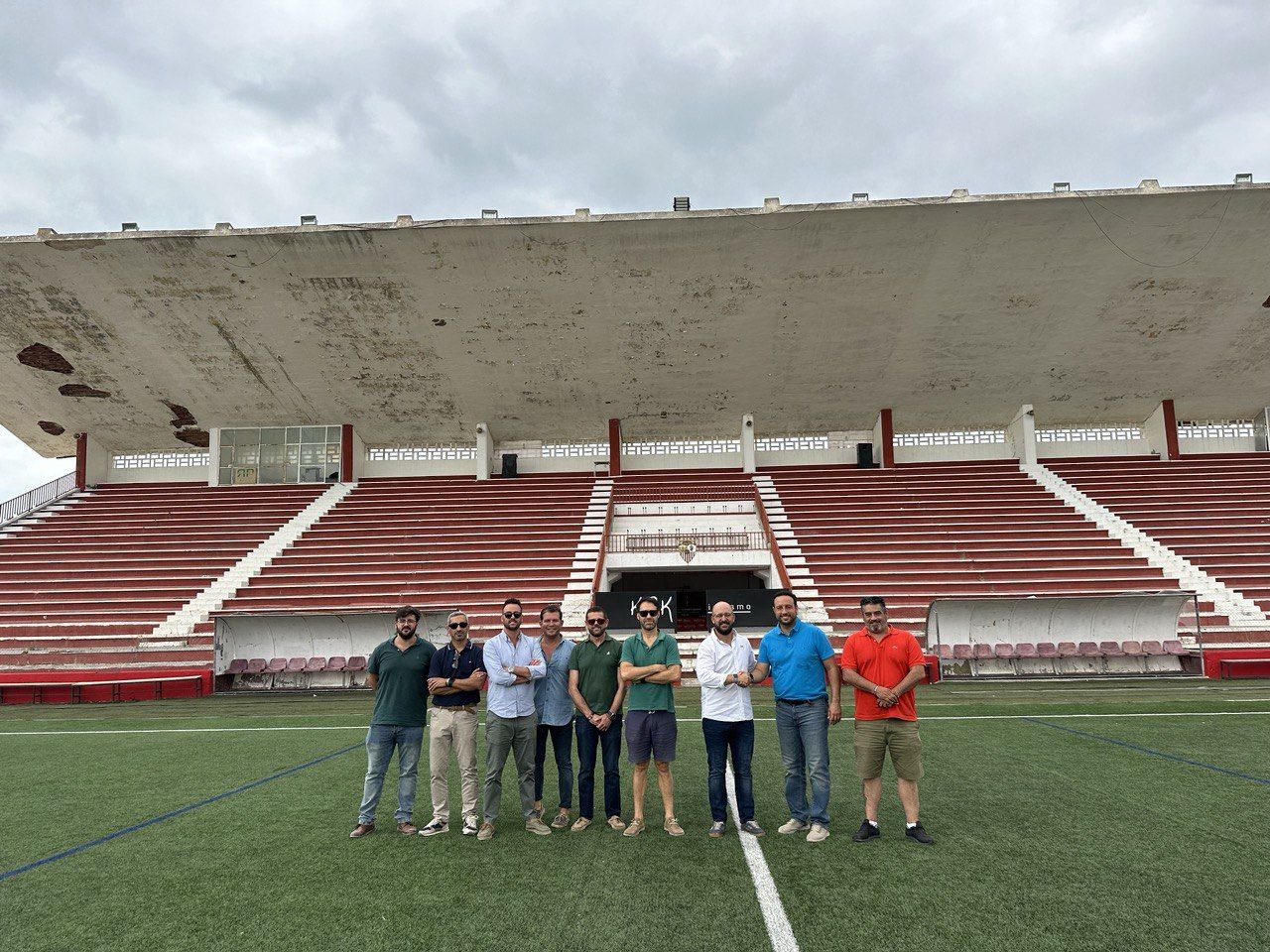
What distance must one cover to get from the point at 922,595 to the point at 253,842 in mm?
15415

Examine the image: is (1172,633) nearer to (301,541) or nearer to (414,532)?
(414,532)

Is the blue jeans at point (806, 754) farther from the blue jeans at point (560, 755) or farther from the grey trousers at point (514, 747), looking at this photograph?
the grey trousers at point (514, 747)

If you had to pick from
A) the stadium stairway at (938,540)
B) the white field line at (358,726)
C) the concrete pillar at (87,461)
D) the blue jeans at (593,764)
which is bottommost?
the white field line at (358,726)

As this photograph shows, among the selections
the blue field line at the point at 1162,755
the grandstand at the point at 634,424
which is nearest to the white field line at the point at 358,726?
the blue field line at the point at 1162,755

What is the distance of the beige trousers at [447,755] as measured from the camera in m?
5.30

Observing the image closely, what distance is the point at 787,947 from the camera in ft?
11.3

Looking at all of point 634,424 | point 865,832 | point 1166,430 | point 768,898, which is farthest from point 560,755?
point 1166,430

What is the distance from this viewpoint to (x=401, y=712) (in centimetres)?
538

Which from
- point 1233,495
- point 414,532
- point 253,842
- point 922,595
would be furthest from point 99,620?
point 1233,495

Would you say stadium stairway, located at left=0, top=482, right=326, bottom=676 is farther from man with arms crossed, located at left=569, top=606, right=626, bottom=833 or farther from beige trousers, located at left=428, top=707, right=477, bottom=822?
man with arms crossed, located at left=569, top=606, right=626, bottom=833

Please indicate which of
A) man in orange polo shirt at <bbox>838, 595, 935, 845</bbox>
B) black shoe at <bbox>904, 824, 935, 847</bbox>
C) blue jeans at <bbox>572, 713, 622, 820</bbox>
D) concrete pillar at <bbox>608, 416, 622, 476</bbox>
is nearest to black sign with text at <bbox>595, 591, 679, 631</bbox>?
concrete pillar at <bbox>608, 416, 622, 476</bbox>

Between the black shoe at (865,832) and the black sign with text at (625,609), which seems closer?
the black shoe at (865,832)

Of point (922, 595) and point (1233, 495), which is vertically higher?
point (1233, 495)

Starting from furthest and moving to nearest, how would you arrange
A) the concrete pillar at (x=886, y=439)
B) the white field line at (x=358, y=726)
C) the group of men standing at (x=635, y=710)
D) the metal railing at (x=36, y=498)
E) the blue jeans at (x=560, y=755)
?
1. the concrete pillar at (x=886, y=439)
2. the metal railing at (x=36, y=498)
3. the white field line at (x=358, y=726)
4. the blue jeans at (x=560, y=755)
5. the group of men standing at (x=635, y=710)
